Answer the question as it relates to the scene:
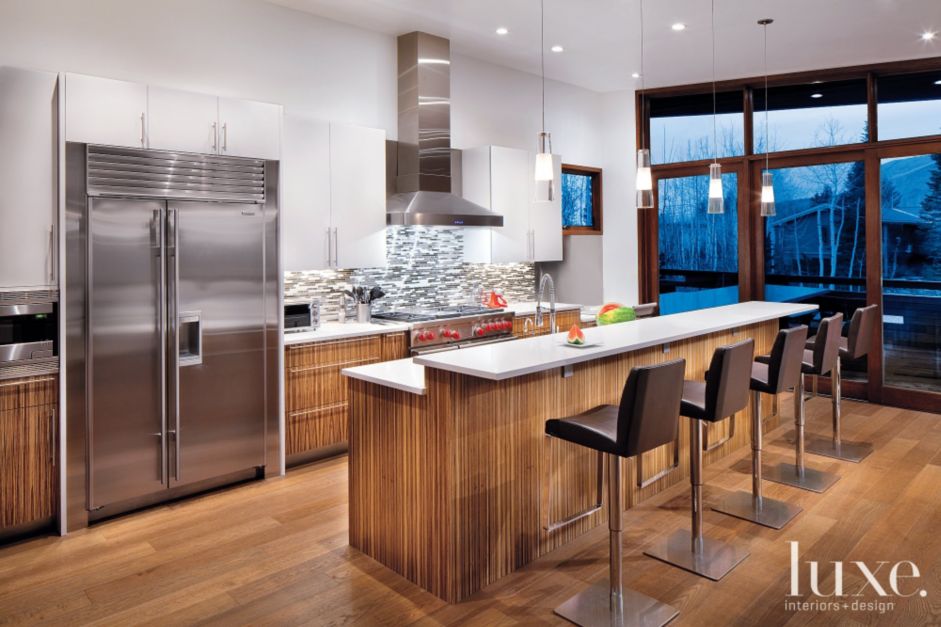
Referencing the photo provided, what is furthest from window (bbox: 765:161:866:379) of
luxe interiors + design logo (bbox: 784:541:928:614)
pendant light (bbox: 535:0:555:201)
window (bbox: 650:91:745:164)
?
pendant light (bbox: 535:0:555:201)

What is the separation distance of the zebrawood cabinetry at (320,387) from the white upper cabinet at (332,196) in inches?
A: 23.9

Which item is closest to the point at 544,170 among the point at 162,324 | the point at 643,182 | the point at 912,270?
the point at 643,182

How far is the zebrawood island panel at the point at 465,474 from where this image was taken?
2805 mm

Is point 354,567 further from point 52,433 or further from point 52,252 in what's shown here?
point 52,252

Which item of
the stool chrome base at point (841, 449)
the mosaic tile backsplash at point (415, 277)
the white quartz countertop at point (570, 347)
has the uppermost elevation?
the mosaic tile backsplash at point (415, 277)

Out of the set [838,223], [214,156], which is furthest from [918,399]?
[214,156]

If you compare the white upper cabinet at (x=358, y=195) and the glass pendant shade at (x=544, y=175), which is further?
the white upper cabinet at (x=358, y=195)

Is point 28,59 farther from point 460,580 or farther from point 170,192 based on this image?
point 460,580

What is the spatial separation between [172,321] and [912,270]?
6.19m

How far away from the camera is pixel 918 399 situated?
6.03 m

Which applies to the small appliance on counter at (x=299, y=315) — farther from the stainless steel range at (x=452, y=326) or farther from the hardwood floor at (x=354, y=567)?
the hardwood floor at (x=354, y=567)

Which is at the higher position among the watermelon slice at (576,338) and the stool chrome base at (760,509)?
the watermelon slice at (576,338)

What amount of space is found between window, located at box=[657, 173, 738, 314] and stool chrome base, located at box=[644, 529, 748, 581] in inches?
166

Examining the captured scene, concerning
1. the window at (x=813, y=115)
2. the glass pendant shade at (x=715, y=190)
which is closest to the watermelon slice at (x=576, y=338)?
the glass pendant shade at (x=715, y=190)
